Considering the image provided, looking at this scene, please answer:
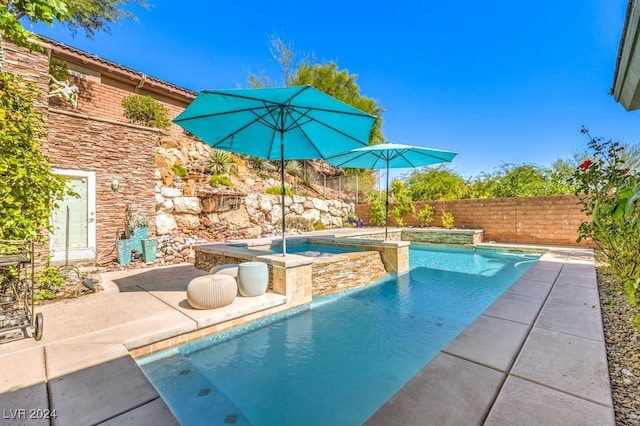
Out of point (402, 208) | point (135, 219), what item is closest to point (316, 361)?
point (135, 219)

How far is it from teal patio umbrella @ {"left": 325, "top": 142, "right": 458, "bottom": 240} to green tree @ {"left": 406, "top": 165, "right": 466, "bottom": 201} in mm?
6930

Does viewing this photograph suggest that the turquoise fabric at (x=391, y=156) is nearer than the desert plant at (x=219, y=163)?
Yes

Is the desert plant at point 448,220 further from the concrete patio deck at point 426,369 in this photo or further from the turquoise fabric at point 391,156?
the concrete patio deck at point 426,369

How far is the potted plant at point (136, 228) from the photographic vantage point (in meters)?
6.84

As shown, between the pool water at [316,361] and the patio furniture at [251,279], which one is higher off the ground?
the patio furniture at [251,279]

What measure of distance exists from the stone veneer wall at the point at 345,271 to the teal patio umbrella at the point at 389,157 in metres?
1.49

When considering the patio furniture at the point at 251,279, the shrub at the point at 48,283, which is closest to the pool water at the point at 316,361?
the patio furniture at the point at 251,279

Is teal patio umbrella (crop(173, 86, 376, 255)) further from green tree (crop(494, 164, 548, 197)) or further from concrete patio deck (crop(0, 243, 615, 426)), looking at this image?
green tree (crop(494, 164, 548, 197))

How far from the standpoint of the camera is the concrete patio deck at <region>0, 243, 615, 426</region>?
5.55 feet

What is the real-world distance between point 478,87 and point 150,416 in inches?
615

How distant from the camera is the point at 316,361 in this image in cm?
287

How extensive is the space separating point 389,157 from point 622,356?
20.0 feet

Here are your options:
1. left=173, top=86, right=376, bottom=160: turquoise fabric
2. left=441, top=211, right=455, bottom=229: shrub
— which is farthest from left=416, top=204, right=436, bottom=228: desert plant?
left=173, top=86, right=376, bottom=160: turquoise fabric
